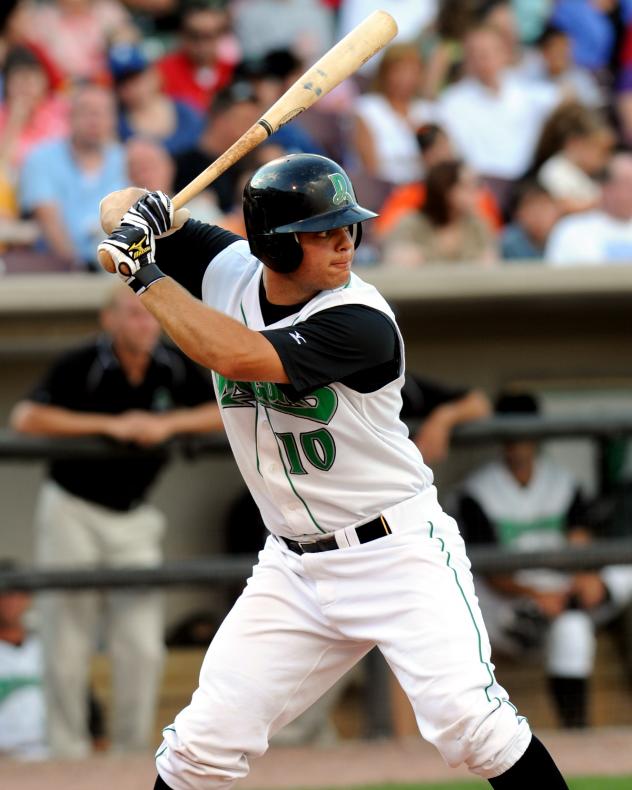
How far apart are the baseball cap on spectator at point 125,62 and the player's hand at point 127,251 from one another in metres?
4.42

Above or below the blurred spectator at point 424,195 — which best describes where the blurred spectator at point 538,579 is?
below

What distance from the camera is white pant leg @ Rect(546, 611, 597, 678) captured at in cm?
531

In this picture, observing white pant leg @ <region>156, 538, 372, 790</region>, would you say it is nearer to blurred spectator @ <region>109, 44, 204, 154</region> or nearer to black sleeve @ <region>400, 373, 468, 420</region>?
black sleeve @ <region>400, 373, 468, 420</region>

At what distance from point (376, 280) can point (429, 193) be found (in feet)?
2.53

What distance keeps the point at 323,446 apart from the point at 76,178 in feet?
12.3

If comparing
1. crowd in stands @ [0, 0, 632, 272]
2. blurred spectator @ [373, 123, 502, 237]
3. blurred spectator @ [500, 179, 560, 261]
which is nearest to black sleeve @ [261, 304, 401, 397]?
crowd in stands @ [0, 0, 632, 272]

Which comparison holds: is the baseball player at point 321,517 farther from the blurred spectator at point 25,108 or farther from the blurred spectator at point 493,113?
the blurred spectator at point 493,113

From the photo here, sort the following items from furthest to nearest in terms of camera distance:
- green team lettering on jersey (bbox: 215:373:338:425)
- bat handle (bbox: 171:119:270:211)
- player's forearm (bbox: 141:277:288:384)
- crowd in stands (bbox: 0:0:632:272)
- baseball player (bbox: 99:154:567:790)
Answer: crowd in stands (bbox: 0:0:632:272), bat handle (bbox: 171:119:270:211), green team lettering on jersey (bbox: 215:373:338:425), baseball player (bbox: 99:154:567:790), player's forearm (bbox: 141:277:288:384)

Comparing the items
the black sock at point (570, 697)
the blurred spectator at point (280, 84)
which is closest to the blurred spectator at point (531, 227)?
the blurred spectator at point (280, 84)

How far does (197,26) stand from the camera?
7.50 m

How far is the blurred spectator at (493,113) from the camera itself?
24.0 feet

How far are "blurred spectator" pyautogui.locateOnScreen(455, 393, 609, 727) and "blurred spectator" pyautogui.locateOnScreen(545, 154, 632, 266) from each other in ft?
4.11

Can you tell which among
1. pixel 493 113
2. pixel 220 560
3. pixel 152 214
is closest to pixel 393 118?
pixel 493 113

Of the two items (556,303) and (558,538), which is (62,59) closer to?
(556,303)
